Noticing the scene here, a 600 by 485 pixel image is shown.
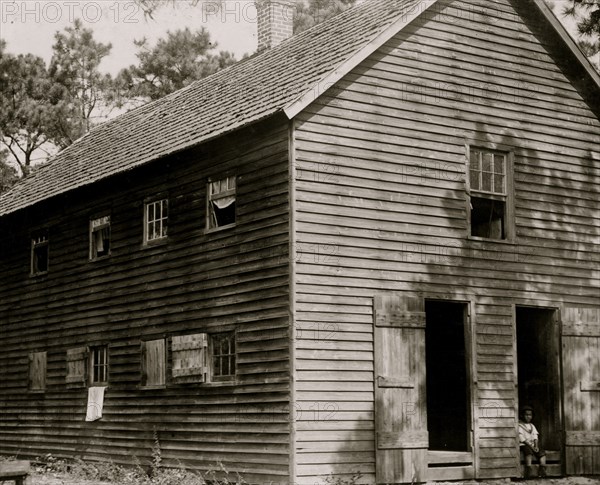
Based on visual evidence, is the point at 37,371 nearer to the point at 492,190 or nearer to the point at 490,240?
the point at 490,240

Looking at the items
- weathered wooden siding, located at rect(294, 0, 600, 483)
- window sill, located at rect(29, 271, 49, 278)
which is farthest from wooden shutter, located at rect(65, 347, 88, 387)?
weathered wooden siding, located at rect(294, 0, 600, 483)

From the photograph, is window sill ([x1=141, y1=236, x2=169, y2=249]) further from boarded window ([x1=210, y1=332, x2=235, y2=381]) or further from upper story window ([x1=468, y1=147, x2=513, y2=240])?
upper story window ([x1=468, y1=147, x2=513, y2=240])

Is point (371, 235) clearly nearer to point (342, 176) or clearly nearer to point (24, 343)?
point (342, 176)

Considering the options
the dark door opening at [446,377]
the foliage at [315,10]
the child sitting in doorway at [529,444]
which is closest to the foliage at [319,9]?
the foliage at [315,10]

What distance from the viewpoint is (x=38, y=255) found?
83.8 ft

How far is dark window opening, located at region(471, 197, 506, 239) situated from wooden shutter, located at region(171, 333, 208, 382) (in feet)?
18.3

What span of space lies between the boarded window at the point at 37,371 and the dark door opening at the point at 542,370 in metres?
11.0

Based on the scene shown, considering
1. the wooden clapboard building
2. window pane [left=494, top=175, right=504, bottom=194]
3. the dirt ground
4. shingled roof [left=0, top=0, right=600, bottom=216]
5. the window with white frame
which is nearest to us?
the wooden clapboard building

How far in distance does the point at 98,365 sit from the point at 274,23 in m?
9.74

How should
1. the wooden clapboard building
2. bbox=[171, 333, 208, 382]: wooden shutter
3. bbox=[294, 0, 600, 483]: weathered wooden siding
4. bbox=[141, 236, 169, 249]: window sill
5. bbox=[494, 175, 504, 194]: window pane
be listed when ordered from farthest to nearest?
1. bbox=[141, 236, 169, 249]: window sill
2. bbox=[494, 175, 504, 194]: window pane
3. bbox=[171, 333, 208, 382]: wooden shutter
4. the wooden clapboard building
5. bbox=[294, 0, 600, 483]: weathered wooden siding

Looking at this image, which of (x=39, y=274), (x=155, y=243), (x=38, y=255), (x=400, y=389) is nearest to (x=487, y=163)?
(x=400, y=389)

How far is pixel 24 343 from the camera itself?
25250 mm

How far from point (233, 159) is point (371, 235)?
2863 mm

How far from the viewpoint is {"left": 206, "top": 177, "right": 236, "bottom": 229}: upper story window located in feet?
60.2
